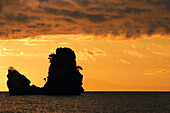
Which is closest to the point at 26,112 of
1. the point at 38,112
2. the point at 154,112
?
the point at 38,112

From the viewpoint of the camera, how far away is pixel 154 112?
113m

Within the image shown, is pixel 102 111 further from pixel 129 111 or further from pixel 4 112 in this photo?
pixel 4 112

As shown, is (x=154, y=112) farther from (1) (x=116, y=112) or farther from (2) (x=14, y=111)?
(2) (x=14, y=111)

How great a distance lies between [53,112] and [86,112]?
9.53 metres

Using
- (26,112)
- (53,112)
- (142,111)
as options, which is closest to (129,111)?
(142,111)

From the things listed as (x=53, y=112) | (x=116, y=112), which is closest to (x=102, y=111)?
(x=116, y=112)

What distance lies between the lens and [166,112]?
→ 11331 cm

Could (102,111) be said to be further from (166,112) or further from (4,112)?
(4,112)

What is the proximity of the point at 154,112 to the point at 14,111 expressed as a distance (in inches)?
1639

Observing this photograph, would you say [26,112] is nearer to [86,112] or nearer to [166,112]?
[86,112]

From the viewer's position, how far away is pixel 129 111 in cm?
11350

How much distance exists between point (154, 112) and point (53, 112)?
1158 inches

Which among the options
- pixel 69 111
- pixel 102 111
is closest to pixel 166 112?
pixel 102 111

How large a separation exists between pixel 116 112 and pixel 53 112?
18.0m
